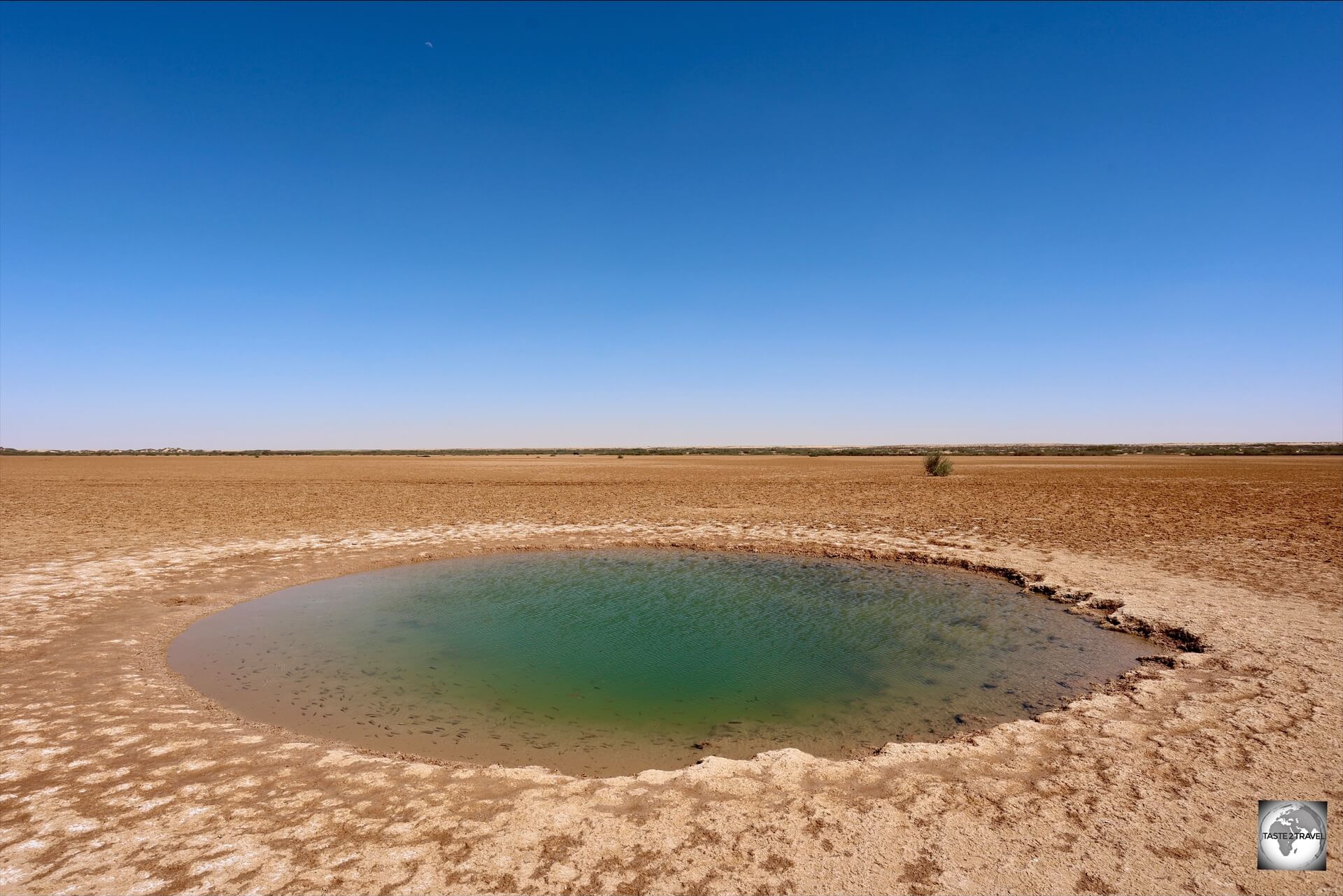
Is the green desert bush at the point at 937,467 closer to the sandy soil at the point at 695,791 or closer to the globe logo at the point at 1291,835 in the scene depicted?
the sandy soil at the point at 695,791

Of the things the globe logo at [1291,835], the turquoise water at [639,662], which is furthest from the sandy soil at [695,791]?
the turquoise water at [639,662]

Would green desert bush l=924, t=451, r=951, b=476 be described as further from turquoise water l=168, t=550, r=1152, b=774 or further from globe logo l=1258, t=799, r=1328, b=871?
globe logo l=1258, t=799, r=1328, b=871

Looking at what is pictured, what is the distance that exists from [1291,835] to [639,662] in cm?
628

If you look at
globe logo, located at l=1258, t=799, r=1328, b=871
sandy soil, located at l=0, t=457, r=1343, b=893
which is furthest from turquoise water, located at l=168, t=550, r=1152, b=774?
globe logo, located at l=1258, t=799, r=1328, b=871

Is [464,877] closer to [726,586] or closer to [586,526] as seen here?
[726,586]

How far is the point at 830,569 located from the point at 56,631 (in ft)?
45.3

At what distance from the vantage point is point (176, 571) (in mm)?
12742

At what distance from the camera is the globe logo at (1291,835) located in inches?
148

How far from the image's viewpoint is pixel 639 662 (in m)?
8.24

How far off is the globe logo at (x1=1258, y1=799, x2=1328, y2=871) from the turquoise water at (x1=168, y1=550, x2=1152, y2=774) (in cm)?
233

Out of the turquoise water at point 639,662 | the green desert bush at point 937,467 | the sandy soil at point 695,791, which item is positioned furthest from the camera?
the green desert bush at point 937,467

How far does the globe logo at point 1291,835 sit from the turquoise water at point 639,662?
91.9 inches

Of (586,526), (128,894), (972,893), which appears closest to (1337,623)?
(972,893)

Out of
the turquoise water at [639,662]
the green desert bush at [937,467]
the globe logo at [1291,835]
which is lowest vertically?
the turquoise water at [639,662]
